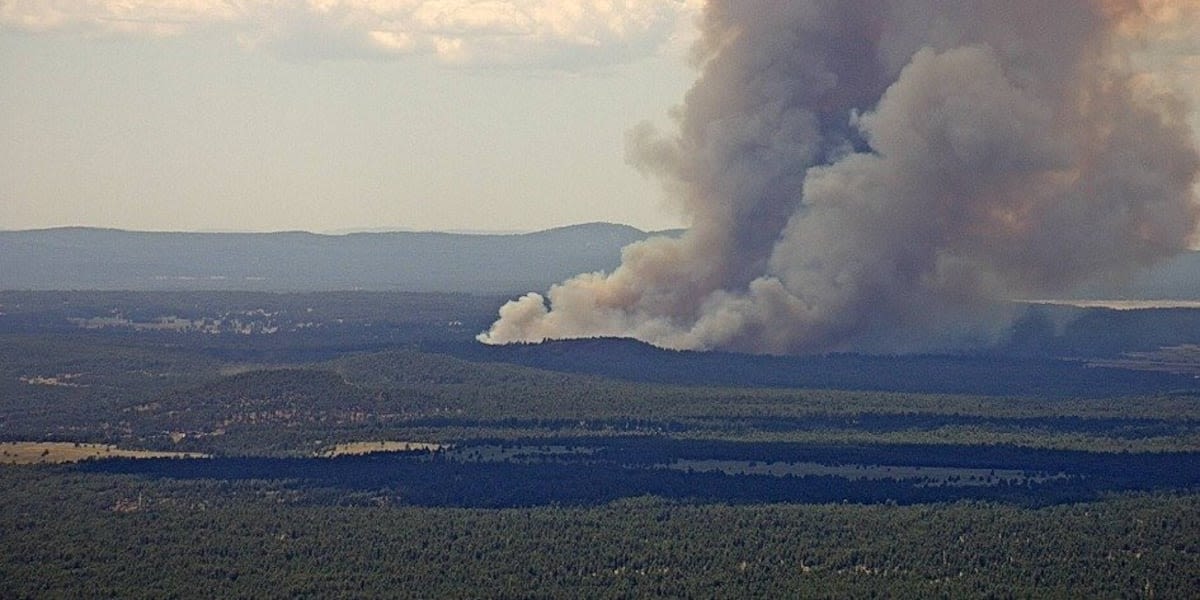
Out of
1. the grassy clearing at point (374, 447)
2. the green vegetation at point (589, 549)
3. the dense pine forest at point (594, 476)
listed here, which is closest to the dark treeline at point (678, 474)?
the dense pine forest at point (594, 476)

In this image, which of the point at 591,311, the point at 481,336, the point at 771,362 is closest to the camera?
Answer: the point at 771,362

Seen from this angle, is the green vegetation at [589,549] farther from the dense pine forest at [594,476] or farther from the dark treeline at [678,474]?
the dark treeline at [678,474]

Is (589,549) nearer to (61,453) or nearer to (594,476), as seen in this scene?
(594,476)

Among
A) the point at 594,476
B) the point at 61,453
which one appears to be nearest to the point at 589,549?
the point at 594,476

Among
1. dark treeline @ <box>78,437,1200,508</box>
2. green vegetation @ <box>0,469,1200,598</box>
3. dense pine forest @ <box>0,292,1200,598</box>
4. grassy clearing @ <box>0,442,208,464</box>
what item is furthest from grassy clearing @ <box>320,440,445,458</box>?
green vegetation @ <box>0,469,1200,598</box>

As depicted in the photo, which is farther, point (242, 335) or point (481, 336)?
point (242, 335)

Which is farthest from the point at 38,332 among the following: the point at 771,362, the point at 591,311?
the point at 771,362

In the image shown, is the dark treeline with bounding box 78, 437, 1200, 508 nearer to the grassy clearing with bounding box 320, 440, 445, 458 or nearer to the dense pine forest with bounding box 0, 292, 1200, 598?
the dense pine forest with bounding box 0, 292, 1200, 598

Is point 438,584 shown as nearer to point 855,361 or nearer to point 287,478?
point 287,478

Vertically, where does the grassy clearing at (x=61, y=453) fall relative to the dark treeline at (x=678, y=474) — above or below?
A: below
